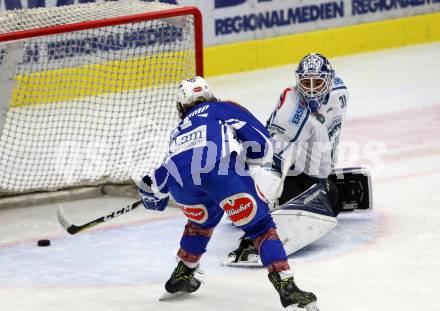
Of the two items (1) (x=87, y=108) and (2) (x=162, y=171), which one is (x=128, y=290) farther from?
(1) (x=87, y=108)

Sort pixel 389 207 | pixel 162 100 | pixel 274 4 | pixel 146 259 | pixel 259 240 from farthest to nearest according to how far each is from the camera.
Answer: pixel 274 4 < pixel 162 100 < pixel 389 207 < pixel 146 259 < pixel 259 240

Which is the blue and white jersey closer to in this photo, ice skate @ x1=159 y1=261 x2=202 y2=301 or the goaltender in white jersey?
ice skate @ x1=159 y1=261 x2=202 y2=301

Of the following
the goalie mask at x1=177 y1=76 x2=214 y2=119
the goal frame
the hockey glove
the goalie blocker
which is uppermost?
the goal frame

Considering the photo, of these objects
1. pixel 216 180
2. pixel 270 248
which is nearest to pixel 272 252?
pixel 270 248

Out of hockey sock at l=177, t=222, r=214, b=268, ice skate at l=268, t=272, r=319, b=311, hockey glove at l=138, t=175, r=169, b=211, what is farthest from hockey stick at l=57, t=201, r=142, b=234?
ice skate at l=268, t=272, r=319, b=311

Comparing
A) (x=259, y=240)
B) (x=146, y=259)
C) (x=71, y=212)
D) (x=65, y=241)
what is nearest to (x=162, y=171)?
(x=259, y=240)

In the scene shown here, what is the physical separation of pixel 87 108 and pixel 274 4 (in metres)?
3.08

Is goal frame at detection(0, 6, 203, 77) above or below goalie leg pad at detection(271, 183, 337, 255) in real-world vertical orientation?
above

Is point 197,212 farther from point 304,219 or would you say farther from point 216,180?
point 304,219

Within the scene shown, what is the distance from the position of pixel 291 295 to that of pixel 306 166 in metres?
1.32

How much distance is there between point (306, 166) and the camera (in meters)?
5.92

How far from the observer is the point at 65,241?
19.9 ft

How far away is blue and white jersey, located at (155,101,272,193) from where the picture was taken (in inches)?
188

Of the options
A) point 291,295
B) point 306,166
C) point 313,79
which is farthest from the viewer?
point 306,166
